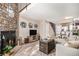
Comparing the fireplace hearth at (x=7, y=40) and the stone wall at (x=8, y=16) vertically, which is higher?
the stone wall at (x=8, y=16)

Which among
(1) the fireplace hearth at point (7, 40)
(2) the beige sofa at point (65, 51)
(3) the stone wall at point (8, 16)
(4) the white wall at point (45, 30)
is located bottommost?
(2) the beige sofa at point (65, 51)

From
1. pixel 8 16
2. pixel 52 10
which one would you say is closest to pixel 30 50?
pixel 8 16

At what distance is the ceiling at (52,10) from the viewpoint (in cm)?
205

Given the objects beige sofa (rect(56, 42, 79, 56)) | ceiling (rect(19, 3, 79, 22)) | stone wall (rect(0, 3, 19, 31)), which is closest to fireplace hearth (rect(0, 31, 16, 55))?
stone wall (rect(0, 3, 19, 31))

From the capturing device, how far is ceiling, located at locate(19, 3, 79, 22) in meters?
2.05

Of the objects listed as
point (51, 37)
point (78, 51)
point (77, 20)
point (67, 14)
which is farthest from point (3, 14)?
point (78, 51)

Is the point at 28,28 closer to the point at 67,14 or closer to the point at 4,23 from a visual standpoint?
the point at 4,23

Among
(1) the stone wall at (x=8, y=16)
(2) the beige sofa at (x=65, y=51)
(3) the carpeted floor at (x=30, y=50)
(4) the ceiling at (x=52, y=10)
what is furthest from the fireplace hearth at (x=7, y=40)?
(2) the beige sofa at (x=65, y=51)

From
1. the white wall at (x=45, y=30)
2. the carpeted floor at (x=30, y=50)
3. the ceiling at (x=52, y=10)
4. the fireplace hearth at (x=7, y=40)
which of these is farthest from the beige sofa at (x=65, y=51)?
the fireplace hearth at (x=7, y=40)

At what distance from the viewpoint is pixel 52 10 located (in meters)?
2.08

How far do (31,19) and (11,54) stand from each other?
80cm

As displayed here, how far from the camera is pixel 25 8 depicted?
206 cm

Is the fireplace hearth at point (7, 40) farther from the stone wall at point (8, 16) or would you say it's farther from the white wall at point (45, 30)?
the white wall at point (45, 30)

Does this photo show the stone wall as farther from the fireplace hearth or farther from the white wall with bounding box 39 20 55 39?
the white wall with bounding box 39 20 55 39
